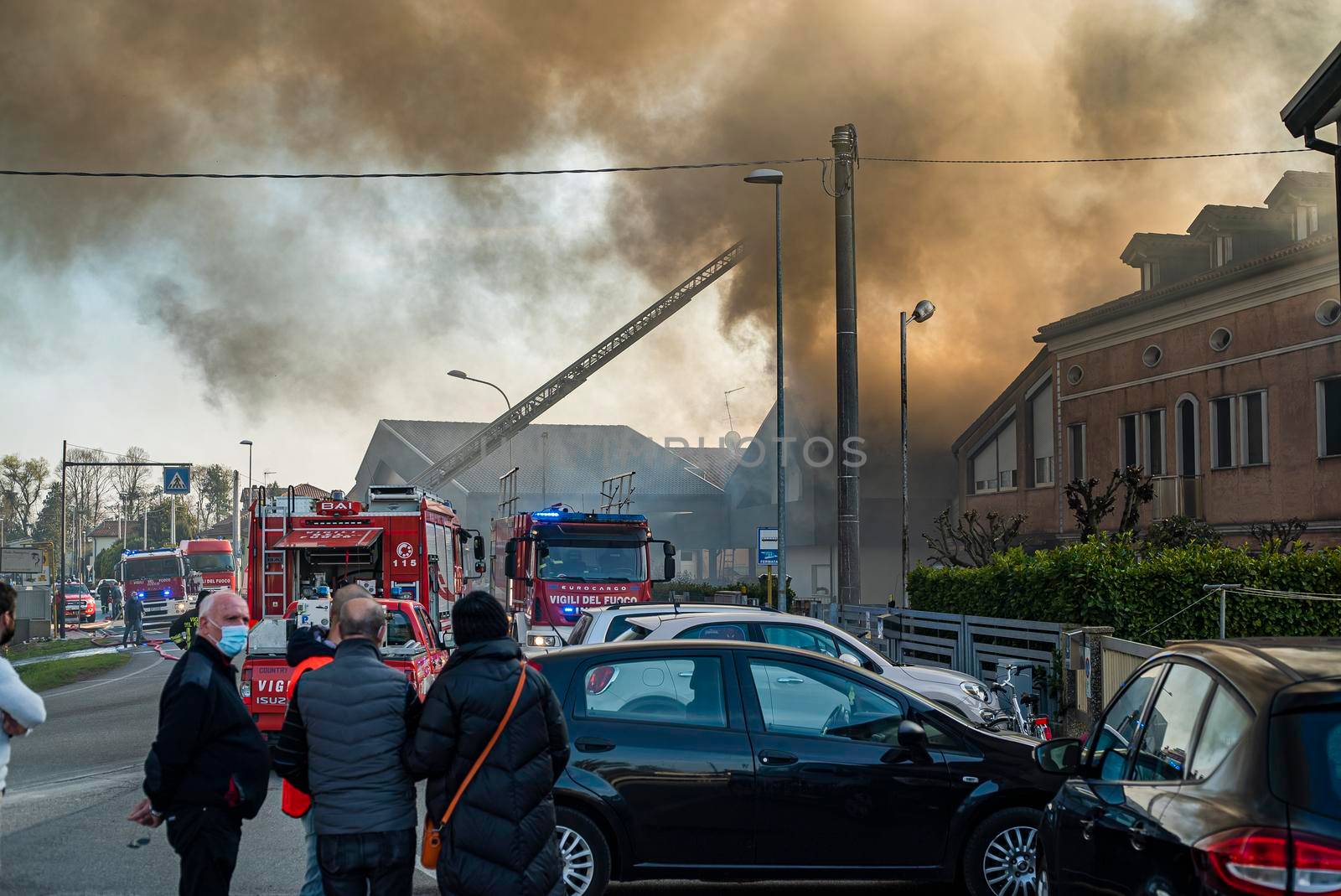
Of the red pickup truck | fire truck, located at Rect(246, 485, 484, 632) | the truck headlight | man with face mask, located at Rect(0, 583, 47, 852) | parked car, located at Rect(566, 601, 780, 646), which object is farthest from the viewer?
fire truck, located at Rect(246, 485, 484, 632)

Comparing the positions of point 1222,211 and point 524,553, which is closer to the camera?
point 524,553

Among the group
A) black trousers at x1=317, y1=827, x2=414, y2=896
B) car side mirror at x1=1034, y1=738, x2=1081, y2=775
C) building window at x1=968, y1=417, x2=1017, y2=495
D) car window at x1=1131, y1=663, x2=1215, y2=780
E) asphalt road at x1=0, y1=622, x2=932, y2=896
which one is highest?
building window at x1=968, y1=417, x2=1017, y2=495

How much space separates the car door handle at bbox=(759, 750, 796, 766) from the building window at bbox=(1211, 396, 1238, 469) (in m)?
22.6

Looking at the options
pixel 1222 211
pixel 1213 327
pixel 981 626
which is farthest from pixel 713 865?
pixel 1222 211

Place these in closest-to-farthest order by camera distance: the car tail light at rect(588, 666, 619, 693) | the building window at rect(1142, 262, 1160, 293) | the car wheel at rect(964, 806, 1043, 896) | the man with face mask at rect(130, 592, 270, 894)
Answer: the man with face mask at rect(130, 592, 270, 894), the car wheel at rect(964, 806, 1043, 896), the car tail light at rect(588, 666, 619, 693), the building window at rect(1142, 262, 1160, 293)

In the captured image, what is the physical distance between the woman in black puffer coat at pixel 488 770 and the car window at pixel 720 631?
5482 millimetres

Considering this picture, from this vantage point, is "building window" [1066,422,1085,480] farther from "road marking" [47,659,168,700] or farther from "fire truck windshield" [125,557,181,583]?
"fire truck windshield" [125,557,181,583]

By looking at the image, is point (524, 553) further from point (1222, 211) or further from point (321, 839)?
point (1222, 211)

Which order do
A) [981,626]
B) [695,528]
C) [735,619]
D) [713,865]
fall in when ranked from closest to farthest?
[713,865] < [735,619] < [981,626] < [695,528]

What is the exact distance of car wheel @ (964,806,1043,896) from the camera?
642 cm

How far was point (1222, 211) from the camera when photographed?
2878cm

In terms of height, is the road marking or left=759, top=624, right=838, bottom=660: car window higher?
left=759, top=624, right=838, bottom=660: car window

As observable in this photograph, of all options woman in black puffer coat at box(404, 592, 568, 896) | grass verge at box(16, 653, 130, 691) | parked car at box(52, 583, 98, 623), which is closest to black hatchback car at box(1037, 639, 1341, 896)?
woman in black puffer coat at box(404, 592, 568, 896)

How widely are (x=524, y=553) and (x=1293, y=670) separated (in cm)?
1715
